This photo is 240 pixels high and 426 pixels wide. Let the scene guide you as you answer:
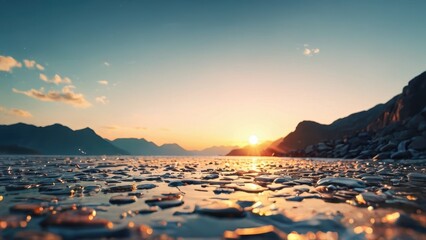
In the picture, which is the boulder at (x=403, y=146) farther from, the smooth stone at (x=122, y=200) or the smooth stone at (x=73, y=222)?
the smooth stone at (x=73, y=222)

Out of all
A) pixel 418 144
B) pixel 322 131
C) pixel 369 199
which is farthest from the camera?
pixel 322 131

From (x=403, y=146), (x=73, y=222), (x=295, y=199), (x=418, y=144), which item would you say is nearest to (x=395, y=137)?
(x=403, y=146)

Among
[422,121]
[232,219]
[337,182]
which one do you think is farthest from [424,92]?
[232,219]

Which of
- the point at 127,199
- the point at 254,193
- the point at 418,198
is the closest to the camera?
the point at 127,199

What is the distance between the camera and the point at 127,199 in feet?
15.9

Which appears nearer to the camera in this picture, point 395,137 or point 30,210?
point 30,210

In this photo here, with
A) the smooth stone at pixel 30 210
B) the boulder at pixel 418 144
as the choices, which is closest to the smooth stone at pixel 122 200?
the smooth stone at pixel 30 210

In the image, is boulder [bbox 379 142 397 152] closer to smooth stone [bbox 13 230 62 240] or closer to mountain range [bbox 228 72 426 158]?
mountain range [bbox 228 72 426 158]

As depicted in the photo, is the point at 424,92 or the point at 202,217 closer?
the point at 202,217

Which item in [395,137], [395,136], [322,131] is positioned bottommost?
[395,137]

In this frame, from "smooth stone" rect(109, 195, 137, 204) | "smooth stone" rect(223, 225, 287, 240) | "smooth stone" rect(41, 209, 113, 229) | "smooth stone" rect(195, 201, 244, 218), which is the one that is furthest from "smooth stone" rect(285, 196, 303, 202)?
"smooth stone" rect(41, 209, 113, 229)

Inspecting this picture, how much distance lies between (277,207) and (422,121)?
60.4 meters

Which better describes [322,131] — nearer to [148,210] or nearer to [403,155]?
[403,155]

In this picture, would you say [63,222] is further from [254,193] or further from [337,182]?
[337,182]
